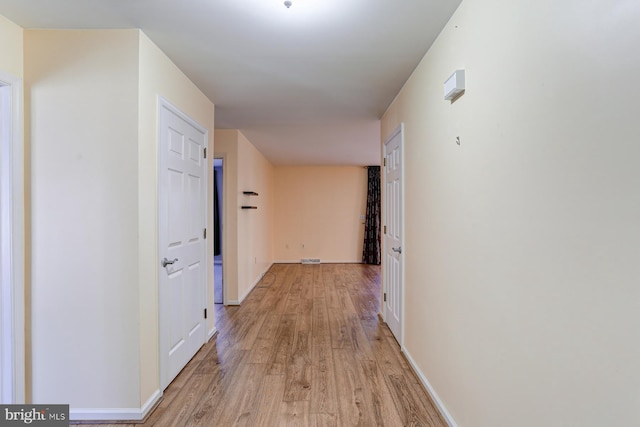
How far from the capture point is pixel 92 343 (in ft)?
6.20

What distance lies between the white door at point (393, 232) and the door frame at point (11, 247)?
8.60 feet

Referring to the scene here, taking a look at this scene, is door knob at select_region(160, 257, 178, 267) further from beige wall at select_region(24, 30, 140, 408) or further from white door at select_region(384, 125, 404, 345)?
white door at select_region(384, 125, 404, 345)

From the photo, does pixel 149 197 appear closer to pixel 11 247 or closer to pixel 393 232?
pixel 11 247

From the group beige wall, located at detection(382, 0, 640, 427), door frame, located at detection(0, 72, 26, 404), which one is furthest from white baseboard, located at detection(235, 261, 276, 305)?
beige wall, located at detection(382, 0, 640, 427)

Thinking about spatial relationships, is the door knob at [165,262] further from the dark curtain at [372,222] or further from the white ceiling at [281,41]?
the dark curtain at [372,222]

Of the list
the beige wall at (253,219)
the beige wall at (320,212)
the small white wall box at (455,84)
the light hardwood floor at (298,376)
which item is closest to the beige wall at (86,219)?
the light hardwood floor at (298,376)

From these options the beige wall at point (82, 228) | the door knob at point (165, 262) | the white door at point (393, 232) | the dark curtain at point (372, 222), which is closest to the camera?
the beige wall at point (82, 228)

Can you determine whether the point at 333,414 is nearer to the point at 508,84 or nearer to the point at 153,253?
the point at 153,253

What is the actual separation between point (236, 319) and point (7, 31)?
120 inches

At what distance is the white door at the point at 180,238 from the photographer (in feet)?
7.20

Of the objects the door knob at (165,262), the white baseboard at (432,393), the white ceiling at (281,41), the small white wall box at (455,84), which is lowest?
the white baseboard at (432,393)

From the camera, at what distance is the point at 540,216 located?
1075 millimetres

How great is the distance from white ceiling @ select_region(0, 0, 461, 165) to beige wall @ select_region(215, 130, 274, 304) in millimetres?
832

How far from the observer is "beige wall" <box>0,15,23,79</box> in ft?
5.89
